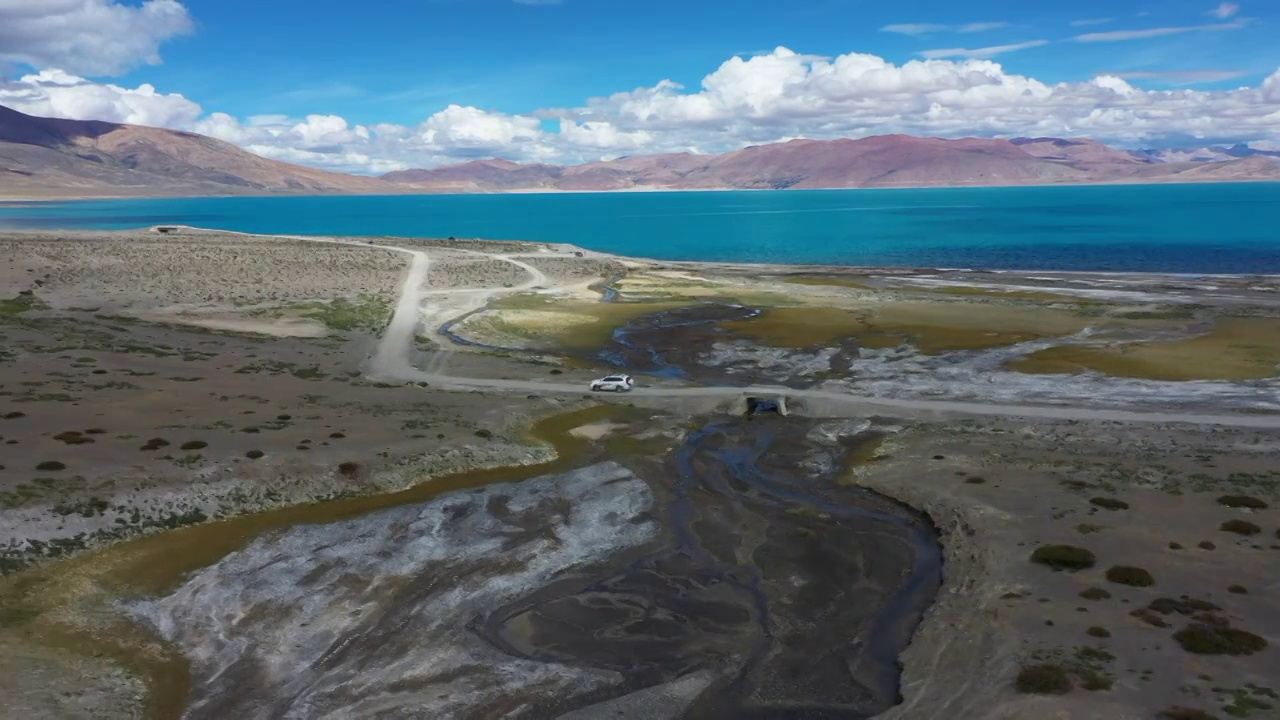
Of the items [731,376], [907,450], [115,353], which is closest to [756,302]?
[731,376]

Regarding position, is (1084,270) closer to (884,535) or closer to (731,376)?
(731,376)

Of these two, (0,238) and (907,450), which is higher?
(0,238)

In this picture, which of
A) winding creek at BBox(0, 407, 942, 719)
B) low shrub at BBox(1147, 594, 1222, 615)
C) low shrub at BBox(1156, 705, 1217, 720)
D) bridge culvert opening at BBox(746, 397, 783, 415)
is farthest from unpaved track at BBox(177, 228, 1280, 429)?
low shrub at BBox(1156, 705, 1217, 720)

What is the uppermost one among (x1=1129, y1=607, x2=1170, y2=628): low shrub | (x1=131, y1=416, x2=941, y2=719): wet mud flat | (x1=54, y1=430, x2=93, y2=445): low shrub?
(x1=54, y1=430, x2=93, y2=445): low shrub

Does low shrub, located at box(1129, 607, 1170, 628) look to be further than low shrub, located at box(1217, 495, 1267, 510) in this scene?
No

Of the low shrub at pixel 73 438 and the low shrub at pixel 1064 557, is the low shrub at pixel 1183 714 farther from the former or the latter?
the low shrub at pixel 73 438

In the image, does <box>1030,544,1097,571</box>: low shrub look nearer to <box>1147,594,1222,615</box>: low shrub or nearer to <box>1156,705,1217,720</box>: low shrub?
<box>1147,594,1222,615</box>: low shrub
